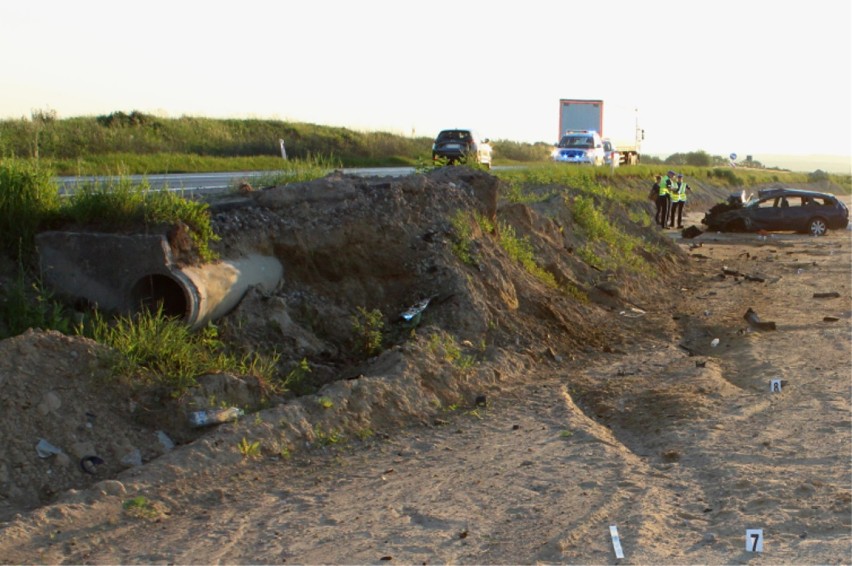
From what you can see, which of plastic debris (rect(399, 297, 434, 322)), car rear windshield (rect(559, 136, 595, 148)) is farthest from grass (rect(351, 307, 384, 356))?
car rear windshield (rect(559, 136, 595, 148))

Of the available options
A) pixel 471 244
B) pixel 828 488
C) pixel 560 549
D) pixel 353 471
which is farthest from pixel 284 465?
pixel 471 244

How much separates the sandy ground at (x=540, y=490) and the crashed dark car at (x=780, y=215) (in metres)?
18.5

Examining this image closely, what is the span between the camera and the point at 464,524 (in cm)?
589

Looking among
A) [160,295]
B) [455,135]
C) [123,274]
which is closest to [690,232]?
[455,135]

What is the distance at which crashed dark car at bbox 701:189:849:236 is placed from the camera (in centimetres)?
2788

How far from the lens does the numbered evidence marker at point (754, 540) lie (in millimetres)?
5547

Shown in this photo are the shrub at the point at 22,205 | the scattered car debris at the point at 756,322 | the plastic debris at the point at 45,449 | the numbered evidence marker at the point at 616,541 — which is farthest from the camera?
the scattered car debris at the point at 756,322

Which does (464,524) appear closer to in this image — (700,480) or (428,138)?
(700,480)

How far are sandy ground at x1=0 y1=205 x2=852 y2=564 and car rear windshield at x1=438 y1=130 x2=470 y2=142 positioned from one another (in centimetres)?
2862

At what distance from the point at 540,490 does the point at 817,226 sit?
24177 mm

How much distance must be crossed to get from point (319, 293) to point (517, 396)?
2259mm

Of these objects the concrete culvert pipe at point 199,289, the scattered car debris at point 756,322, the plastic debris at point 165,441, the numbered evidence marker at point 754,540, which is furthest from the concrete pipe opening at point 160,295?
the scattered car debris at point 756,322

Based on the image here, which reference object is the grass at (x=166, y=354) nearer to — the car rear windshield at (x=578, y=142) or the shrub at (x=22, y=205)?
the shrub at (x=22, y=205)

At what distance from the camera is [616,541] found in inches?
221
